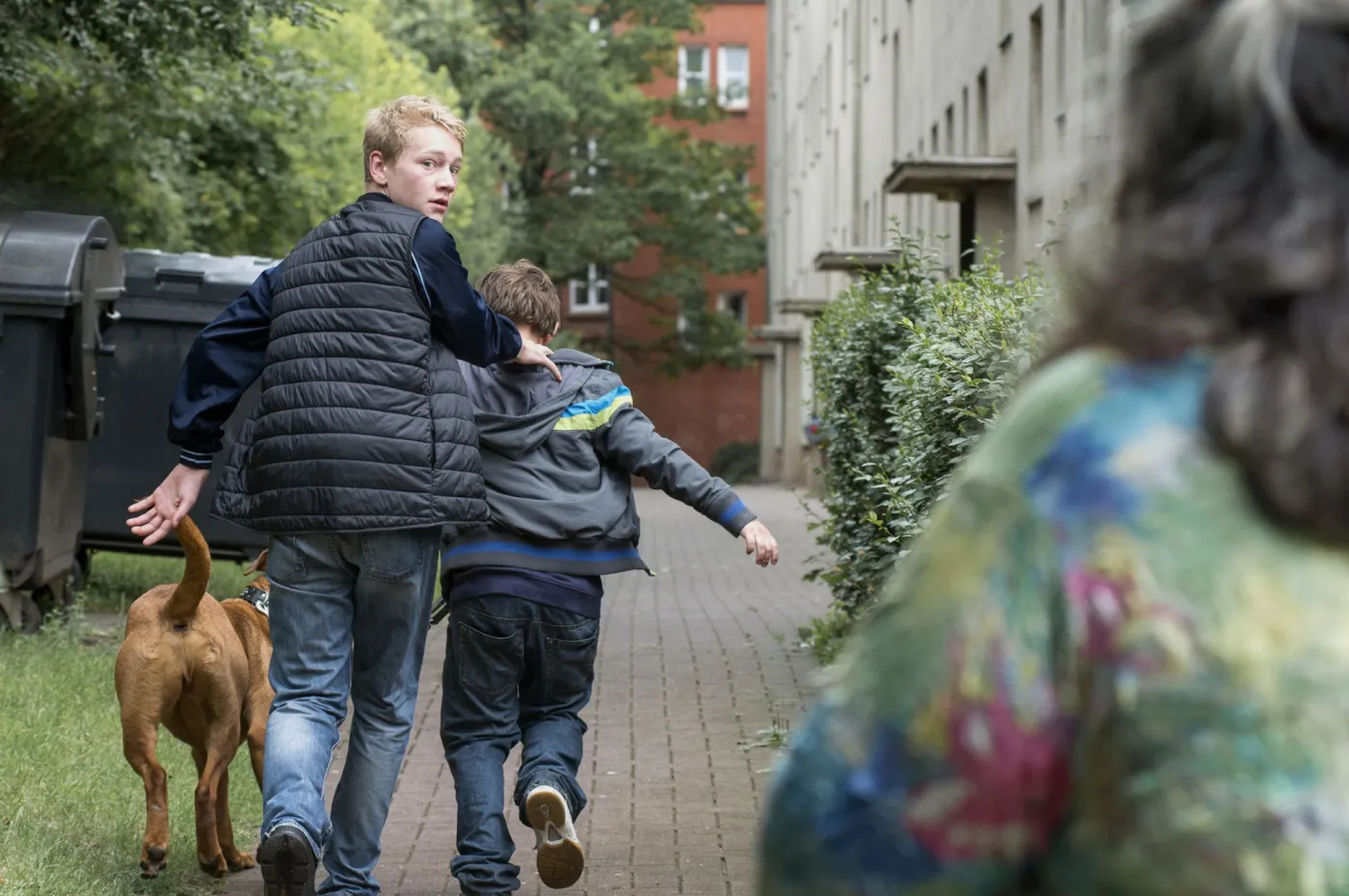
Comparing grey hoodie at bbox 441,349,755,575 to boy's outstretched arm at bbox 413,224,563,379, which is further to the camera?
grey hoodie at bbox 441,349,755,575

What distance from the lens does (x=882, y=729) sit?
135 centimetres

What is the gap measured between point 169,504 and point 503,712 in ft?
3.29

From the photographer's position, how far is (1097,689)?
1302 mm

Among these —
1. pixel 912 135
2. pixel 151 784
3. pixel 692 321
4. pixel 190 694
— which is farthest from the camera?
pixel 692 321

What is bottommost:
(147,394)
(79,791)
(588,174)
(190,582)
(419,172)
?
(79,791)

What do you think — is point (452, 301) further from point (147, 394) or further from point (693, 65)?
point (693, 65)

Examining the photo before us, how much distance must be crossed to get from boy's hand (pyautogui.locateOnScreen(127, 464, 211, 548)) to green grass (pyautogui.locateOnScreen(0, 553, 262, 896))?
940 millimetres

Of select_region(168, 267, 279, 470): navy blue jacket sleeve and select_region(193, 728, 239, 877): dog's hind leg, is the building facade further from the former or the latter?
select_region(193, 728, 239, 877): dog's hind leg

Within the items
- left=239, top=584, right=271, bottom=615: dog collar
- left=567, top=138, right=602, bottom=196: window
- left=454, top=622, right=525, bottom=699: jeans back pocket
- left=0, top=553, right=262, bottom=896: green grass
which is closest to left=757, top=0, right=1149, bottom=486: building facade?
left=454, top=622, right=525, bottom=699: jeans back pocket

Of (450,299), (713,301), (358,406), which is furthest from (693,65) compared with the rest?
(358,406)

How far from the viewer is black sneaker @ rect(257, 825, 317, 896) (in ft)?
14.4

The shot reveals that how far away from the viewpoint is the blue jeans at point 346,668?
459 centimetres

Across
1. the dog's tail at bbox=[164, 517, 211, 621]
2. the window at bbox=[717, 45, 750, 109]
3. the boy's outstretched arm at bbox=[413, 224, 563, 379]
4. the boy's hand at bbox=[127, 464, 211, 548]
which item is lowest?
the dog's tail at bbox=[164, 517, 211, 621]

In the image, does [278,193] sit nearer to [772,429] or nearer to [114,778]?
[114,778]
